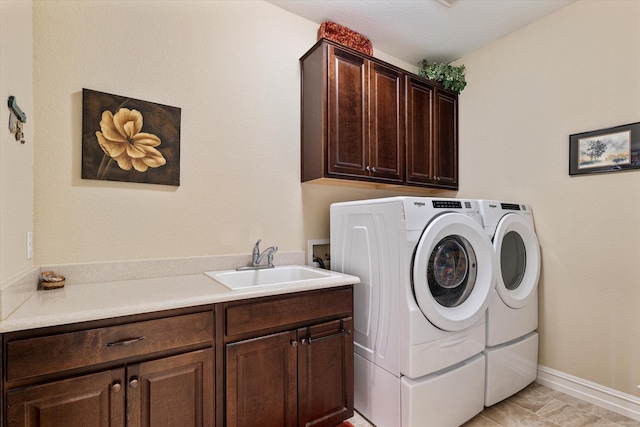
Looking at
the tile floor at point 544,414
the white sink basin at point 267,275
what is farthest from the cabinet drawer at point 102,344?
the tile floor at point 544,414

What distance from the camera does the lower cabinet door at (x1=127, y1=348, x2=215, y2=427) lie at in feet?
3.85

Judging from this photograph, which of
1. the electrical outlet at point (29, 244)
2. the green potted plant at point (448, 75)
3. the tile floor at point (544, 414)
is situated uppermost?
the green potted plant at point (448, 75)

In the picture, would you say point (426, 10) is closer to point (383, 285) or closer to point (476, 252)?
point (476, 252)

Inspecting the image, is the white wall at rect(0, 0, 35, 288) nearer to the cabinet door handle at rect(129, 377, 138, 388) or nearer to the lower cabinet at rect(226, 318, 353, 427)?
the cabinet door handle at rect(129, 377, 138, 388)

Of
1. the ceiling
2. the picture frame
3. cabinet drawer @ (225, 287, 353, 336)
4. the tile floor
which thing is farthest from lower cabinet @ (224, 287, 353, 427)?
the ceiling

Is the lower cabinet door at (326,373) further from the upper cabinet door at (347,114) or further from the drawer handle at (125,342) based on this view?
the upper cabinet door at (347,114)

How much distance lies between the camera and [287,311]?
1521 millimetres

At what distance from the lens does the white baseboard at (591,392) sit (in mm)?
1907

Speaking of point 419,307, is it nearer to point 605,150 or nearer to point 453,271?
point 453,271

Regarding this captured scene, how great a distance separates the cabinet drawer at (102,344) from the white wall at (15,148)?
0.85ft

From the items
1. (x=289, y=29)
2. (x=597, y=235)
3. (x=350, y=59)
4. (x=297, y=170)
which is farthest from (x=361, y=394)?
(x=289, y=29)

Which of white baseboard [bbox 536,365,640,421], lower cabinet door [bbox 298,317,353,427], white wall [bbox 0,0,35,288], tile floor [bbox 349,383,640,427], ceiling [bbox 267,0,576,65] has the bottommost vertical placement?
tile floor [bbox 349,383,640,427]

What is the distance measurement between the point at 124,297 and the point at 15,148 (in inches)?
29.5

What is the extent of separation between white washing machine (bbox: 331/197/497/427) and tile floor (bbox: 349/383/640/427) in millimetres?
134
